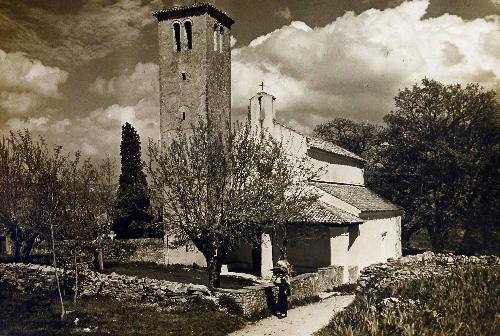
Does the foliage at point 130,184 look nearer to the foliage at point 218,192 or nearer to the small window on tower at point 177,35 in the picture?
the small window on tower at point 177,35

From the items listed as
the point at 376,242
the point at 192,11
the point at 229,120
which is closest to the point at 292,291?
the point at 229,120

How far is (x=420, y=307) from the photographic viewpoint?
831 centimetres

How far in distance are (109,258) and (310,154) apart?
44.2ft

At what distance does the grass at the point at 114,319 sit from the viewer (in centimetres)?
1085

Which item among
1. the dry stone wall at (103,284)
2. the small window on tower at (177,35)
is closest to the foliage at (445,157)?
the small window on tower at (177,35)

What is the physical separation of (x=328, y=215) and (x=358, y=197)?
6.19 m

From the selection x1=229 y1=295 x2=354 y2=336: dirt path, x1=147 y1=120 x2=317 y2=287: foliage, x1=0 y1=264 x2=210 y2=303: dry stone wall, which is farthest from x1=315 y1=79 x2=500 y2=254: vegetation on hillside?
x1=0 y1=264 x2=210 y2=303: dry stone wall

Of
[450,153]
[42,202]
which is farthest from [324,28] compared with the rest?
[450,153]

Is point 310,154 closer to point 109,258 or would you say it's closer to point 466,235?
point 466,235

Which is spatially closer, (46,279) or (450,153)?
(46,279)

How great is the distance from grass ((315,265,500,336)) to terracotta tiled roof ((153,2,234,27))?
18.4 meters

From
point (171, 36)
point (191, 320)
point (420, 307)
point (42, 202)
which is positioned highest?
point (171, 36)

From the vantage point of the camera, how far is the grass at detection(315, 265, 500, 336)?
7188mm

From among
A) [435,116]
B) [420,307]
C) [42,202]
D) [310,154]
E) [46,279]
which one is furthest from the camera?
[435,116]
